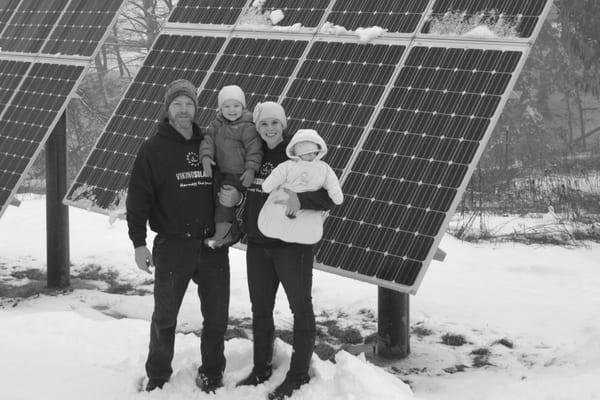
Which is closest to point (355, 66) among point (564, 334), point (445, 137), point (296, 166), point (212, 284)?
point (445, 137)

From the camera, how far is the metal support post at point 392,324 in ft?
26.8

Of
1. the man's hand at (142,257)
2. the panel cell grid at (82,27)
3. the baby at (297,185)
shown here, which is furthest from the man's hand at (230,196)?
the panel cell grid at (82,27)

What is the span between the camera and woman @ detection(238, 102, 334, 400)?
237 inches

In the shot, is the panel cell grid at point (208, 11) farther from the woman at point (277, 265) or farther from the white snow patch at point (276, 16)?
the woman at point (277, 265)

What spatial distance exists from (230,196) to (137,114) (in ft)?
9.80

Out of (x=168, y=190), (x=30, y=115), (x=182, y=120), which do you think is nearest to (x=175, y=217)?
(x=168, y=190)

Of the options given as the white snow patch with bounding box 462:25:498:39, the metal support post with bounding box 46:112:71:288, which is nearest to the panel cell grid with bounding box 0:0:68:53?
the metal support post with bounding box 46:112:71:288

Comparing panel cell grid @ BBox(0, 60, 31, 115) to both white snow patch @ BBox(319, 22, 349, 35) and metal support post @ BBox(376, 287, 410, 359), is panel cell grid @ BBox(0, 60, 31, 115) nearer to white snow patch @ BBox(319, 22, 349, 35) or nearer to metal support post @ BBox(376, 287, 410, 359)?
white snow patch @ BBox(319, 22, 349, 35)

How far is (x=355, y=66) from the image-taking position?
25.1 feet

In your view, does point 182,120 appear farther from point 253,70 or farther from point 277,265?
point 253,70

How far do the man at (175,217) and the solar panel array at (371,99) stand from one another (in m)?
0.97

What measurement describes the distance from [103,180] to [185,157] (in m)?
2.63

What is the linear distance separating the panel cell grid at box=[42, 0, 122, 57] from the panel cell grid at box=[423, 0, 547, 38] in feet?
13.8

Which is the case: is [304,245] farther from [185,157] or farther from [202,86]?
[202,86]
